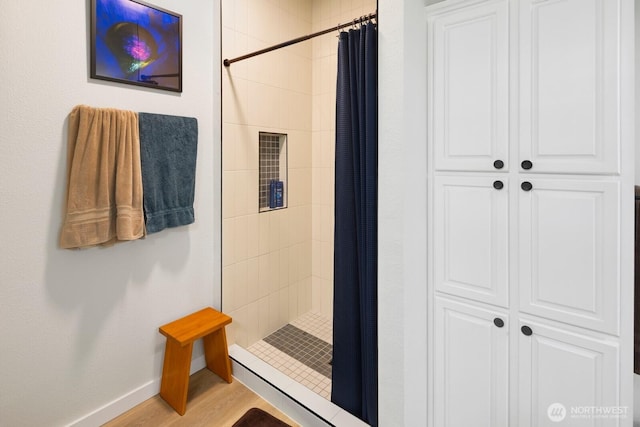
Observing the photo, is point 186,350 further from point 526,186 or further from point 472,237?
point 526,186

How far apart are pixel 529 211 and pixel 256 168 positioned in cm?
179

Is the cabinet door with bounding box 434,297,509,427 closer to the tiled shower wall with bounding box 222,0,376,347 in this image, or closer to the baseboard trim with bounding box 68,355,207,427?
the tiled shower wall with bounding box 222,0,376,347

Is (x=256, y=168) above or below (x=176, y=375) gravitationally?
above

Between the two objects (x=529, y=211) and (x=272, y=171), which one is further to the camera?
(x=272, y=171)

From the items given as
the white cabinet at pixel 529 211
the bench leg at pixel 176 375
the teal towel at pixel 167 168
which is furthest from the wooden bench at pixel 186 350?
the white cabinet at pixel 529 211

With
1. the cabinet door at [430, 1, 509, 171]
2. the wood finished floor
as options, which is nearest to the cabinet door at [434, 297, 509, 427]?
the cabinet door at [430, 1, 509, 171]

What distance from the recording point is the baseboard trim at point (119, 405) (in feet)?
5.60

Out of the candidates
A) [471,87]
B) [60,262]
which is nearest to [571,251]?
[471,87]

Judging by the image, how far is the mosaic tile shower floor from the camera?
2072mm

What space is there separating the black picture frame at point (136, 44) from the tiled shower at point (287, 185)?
353 millimetres

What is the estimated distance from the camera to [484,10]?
1286mm

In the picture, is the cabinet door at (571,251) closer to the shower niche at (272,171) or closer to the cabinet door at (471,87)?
the cabinet door at (471,87)

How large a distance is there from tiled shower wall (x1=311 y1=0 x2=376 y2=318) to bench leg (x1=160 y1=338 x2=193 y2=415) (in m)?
1.36

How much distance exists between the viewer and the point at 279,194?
268 cm
